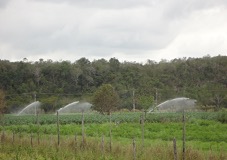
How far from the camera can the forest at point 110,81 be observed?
214ft

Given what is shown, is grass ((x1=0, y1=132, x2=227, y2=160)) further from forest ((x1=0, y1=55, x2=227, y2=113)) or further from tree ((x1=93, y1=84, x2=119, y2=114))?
forest ((x1=0, y1=55, x2=227, y2=113))

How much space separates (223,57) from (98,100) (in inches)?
1923

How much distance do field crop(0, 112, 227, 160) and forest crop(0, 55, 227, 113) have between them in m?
20.6

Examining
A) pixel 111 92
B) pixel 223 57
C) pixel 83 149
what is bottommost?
pixel 83 149

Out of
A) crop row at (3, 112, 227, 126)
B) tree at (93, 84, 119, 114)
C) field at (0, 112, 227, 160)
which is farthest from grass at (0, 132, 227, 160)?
tree at (93, 84, 119, 114)

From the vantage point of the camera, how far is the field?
17.7m

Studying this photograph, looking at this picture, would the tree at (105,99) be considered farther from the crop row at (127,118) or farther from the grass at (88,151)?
the grass at (88,151)

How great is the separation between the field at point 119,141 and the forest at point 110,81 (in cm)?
2063

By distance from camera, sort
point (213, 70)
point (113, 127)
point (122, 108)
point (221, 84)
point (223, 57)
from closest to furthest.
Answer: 1. point (113, 127)
2. point (122, 108)
3. point (221, 84)
4. point (213, 70)
5. point (223, 57)

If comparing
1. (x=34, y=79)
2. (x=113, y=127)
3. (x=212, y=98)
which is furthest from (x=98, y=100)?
(x=34, y=79)

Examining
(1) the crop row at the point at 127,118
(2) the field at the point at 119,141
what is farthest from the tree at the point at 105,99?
(2) the field at the point at 119,141

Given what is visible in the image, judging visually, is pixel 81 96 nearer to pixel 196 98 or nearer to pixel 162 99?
pixel 162 99

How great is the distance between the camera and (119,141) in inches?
974

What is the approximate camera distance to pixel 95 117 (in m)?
43.6
